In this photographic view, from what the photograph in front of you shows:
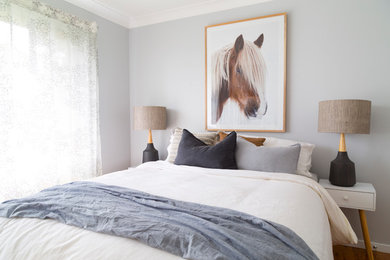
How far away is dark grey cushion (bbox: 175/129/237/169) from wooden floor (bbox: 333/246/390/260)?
4.09 feet

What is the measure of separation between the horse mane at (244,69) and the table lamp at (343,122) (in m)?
0.70

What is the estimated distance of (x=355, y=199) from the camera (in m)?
1.95

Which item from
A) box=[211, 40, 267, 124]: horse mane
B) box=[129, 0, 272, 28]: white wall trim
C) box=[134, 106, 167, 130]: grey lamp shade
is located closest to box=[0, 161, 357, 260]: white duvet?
box=[134, 106, 167, 130]: grey lamp shade

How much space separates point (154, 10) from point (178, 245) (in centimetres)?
299

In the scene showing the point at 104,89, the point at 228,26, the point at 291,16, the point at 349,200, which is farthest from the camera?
the point at 104,89

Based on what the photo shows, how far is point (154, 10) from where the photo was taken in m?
3.05

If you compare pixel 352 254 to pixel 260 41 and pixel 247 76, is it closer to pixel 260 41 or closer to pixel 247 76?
pixel 247 76

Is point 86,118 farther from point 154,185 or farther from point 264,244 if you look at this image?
point 264,244

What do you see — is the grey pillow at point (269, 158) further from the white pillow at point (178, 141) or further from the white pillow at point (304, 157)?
the white pillow at point (178, 141)

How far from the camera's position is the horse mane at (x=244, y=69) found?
2602mm

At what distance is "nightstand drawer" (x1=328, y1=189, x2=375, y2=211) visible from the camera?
1.90 meters

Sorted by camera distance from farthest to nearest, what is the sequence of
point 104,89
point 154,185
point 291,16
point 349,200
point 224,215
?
1. point 104,89
2. point 291,16
3. point 349,200
4. point 154,185
5. point 224,215

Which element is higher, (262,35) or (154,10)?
(154,10)

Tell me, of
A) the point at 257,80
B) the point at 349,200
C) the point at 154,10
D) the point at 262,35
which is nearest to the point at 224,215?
the point at 349,200
